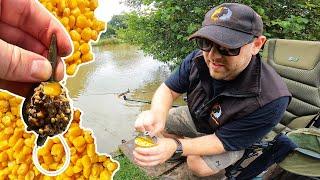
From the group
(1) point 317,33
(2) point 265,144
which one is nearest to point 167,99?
(2) point 265,144

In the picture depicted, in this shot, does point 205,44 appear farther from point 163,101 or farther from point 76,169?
point 76,169

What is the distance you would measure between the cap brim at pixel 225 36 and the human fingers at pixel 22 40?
849 mm

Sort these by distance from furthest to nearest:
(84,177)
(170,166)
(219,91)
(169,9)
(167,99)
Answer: (169,9) → (170,166) → (167,99) → (219,91) → (84,177)

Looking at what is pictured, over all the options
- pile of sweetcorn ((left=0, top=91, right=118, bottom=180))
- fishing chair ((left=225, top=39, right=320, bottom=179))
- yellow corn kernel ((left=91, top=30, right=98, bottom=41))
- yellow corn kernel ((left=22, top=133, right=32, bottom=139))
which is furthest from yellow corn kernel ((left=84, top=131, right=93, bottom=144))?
fishing chair ((left=225, top=39, right=320, bottom=179))

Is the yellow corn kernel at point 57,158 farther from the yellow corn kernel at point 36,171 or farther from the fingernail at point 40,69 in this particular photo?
Result: the fingernail at point 40,69

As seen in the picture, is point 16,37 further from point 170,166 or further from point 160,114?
point 170,166

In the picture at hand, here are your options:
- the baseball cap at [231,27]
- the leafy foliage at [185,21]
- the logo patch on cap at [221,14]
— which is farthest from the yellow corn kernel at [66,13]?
the leafy foliage at [185,21]

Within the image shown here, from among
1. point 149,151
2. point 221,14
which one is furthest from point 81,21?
point 221,14

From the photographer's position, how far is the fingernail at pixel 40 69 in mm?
718

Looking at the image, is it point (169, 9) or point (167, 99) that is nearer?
point (167, 99)

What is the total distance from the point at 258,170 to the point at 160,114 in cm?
54

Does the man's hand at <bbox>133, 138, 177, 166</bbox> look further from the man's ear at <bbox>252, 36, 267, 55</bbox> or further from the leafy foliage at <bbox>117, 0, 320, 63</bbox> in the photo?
the leafy foliage at <bbox>117, 0, 320, 63</bbox>

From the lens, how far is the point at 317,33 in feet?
11.7

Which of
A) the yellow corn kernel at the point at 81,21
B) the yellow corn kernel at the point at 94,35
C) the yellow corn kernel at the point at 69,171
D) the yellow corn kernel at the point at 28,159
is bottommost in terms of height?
the yellow corn kernel at the point at 69,171
